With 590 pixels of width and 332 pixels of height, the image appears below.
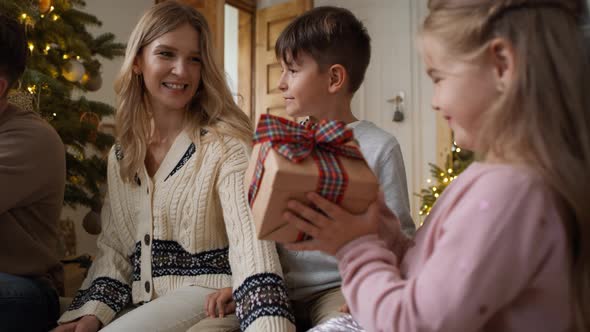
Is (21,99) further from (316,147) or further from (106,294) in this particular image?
(316,147)

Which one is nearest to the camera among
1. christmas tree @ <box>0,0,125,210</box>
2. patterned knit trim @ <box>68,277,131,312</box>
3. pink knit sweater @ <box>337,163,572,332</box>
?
pink knit sweater @ <box>337,163,572,332</box>

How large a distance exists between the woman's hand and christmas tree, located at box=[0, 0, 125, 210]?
1124 millimetres

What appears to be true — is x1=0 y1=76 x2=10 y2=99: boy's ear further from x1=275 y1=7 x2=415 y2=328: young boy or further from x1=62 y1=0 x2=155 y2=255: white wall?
x1=62 y1=0 x2=155 y2=255: white wall

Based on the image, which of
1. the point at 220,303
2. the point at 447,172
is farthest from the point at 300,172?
the point at 447,172

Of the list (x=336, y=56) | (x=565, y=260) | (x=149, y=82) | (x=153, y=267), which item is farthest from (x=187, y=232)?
(x=565, y=260)

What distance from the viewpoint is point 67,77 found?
8.00 feet

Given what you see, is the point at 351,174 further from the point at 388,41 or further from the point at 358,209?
the point at 388,41

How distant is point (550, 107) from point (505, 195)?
0.43 ft

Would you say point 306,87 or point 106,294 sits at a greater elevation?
point 306,87

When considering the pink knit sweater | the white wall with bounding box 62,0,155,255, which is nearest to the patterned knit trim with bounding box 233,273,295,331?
the pink knit sweater

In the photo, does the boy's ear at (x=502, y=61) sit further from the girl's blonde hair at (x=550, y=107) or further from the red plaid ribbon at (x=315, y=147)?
the red plaid ribbon at (x=315, y=147)

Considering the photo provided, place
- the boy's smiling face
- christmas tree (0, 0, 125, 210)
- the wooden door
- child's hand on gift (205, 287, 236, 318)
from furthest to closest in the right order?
the wooden door → christmas tree (0, 0, 125, 210) → the boy's smiling face → child's hand on gift (205, 287, 236, 318)

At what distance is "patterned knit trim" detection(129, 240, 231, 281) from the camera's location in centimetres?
138

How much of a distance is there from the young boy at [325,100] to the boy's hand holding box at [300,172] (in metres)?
0.55
